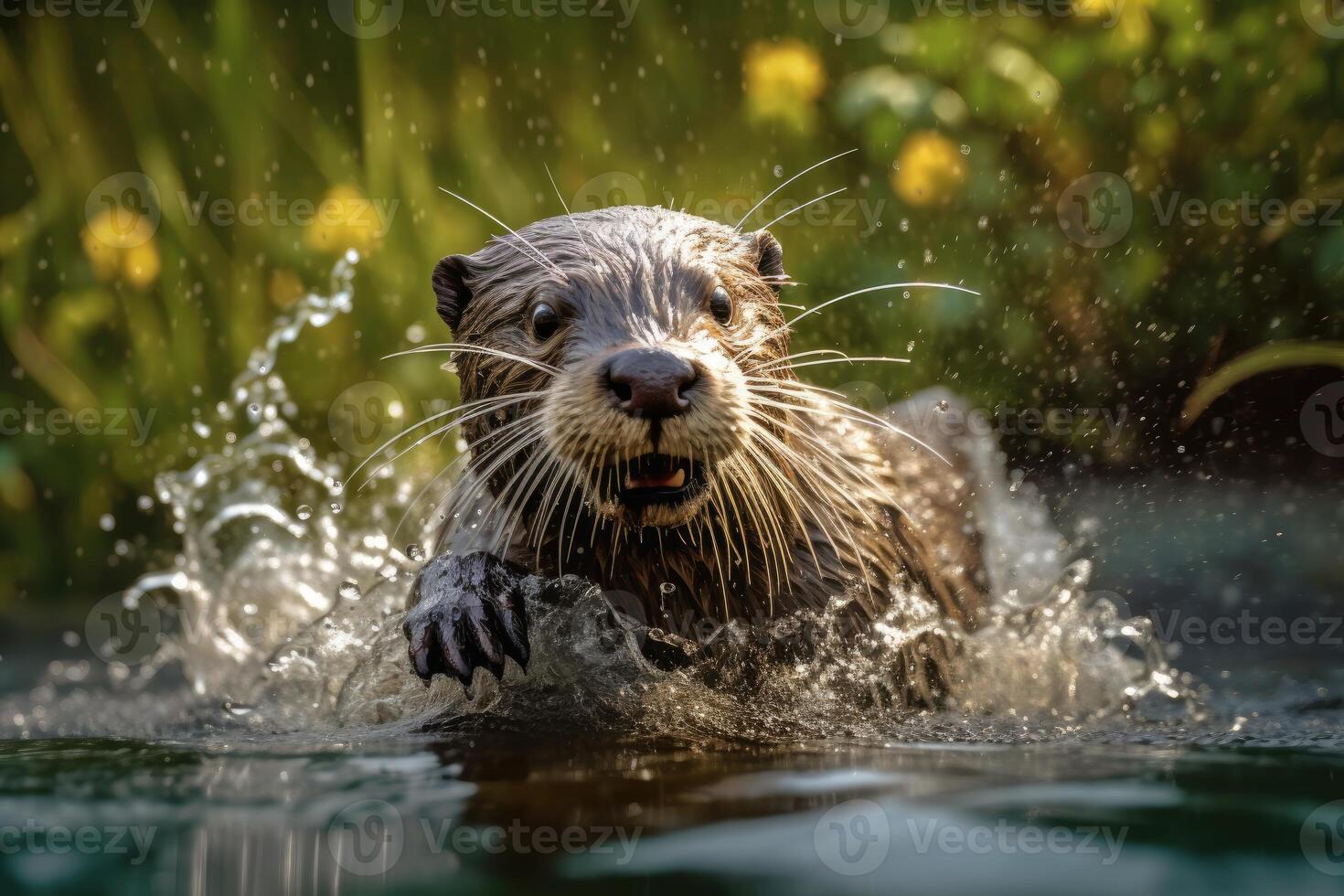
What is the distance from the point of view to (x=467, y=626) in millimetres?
2230

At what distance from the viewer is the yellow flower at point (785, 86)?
4.33 meters

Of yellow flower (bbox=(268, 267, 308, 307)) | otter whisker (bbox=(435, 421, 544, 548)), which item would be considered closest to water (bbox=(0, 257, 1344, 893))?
otter whisker (bbox=(435, 421, 544, 548))

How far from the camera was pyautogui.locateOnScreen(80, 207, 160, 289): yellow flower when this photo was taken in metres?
4.56

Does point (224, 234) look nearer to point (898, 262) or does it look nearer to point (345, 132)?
point (345, 132)

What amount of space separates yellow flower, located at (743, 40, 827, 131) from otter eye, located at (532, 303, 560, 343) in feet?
7.10

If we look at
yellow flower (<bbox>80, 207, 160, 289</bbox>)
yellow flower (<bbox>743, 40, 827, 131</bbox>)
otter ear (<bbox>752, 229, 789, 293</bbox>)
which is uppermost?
yellow flower (<bbox>743, 40, 827, 131</bbox>)

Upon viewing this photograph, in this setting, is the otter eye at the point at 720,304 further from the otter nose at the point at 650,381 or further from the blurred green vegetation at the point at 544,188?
the blurred green vegetation at the point at 544,188

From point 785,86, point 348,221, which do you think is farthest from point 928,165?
point 348,221

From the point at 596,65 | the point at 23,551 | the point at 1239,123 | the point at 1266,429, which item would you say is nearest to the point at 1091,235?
the point at 1239,123

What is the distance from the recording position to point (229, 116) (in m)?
4.60

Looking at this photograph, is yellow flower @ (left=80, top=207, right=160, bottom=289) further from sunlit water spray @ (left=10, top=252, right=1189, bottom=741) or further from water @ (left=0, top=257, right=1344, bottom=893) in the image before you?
water @ (left=0, top=257, right=1344, bottom=893)

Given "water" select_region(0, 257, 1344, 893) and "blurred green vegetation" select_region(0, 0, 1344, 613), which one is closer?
"water" select_region(0, 257, 1344, 893)

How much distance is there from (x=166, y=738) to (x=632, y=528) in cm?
88

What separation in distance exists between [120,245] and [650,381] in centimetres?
325
